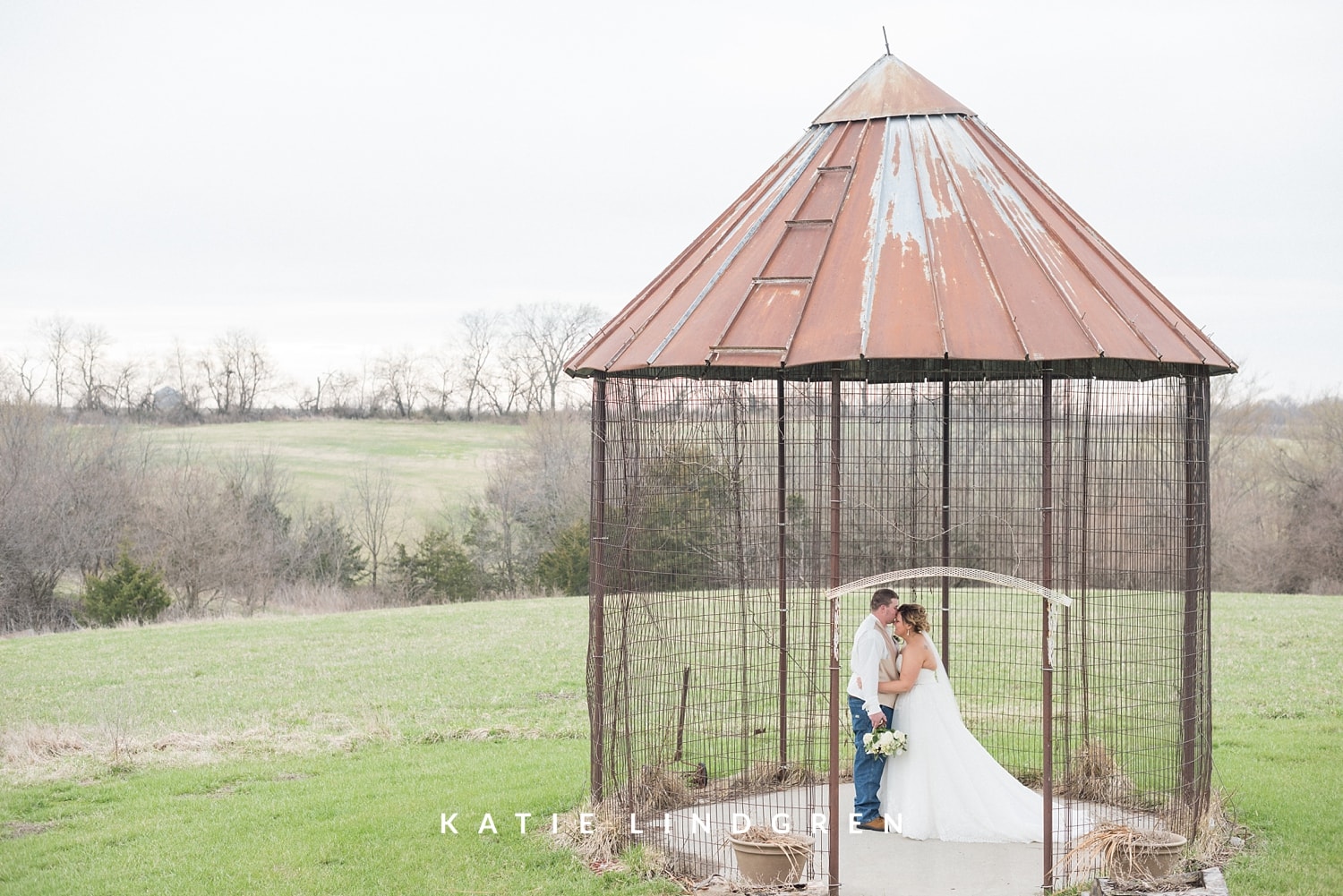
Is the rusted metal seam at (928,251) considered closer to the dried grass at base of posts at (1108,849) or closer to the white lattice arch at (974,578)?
the white lattice arch at (974,578)

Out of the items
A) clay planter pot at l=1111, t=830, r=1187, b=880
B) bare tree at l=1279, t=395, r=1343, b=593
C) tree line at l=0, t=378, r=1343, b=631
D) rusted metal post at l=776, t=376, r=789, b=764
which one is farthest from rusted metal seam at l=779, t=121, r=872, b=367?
bare tree at l=1279, t=395, r=1343, b=593

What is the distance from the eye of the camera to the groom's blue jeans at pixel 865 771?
8594 mm

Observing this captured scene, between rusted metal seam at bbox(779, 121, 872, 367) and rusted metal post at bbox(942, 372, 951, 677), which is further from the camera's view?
rusted metal post at bbox(942, 372, 951, 677)

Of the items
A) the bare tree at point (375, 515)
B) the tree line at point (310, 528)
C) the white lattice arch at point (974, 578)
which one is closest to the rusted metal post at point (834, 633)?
the white lattice arch at point (974, 578)

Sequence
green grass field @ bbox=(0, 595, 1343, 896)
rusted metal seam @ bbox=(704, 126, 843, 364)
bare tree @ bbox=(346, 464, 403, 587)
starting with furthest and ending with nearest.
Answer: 1. bare tree @ bbox=(346, 464, 403, 587)
2. green grass field @ bbox=(0, 595, 1343, 896)
3. rusted metal seam @ bbox=(704, 126, 843, 364)

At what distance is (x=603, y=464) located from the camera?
868cm

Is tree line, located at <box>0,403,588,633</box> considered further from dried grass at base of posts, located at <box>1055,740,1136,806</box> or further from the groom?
the groom

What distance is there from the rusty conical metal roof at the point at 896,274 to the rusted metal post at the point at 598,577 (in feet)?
1.40

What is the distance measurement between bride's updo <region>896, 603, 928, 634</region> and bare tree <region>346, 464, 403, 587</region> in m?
35.7

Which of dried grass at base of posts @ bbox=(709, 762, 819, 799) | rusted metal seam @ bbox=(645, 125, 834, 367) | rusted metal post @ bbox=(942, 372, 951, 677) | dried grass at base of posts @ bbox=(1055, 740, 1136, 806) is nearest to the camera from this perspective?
rusted metal seam @ bbox=(645, 125, 834, 367)

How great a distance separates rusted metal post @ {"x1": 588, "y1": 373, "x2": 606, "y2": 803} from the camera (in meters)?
8.59

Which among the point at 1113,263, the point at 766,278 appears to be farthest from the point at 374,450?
the point at 1113,263

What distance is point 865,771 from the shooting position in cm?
860

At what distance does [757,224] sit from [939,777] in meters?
4.00
